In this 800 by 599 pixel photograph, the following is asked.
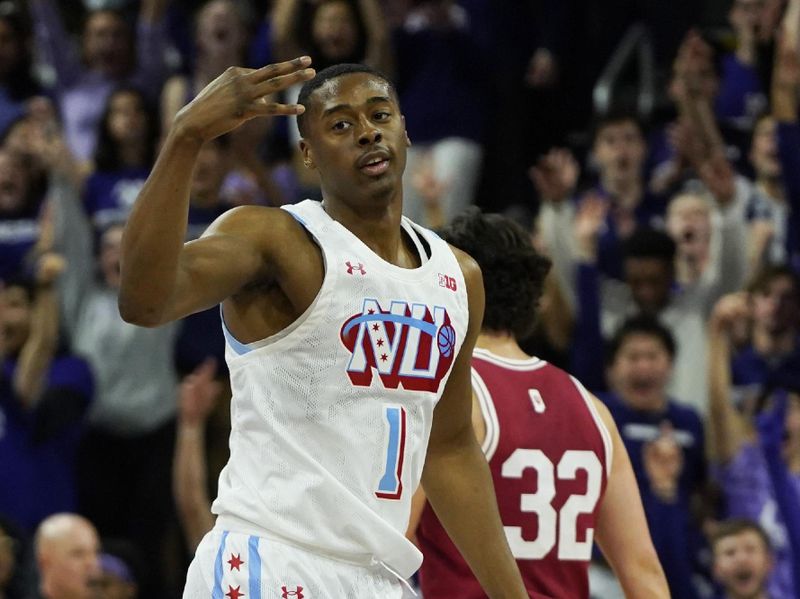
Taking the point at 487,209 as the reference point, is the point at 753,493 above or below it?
below

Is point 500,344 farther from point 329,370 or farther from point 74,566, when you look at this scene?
point 74,566

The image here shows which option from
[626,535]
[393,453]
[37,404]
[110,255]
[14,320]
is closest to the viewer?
[393,453]

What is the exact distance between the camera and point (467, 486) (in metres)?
4.14

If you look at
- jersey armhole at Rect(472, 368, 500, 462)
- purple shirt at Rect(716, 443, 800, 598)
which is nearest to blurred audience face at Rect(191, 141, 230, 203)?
purple shirt at Rect(716, 443, 800, 598)

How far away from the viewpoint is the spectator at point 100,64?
9891 millimetres

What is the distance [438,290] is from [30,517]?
15.0ft

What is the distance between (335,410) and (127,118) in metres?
5.81

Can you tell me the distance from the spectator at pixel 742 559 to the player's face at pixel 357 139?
3490 millimetres

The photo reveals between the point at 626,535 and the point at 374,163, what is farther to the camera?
the point at 626,535

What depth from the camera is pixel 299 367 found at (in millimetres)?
→ 3654

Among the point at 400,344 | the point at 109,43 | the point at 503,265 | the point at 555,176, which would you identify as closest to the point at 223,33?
the point at 109,43

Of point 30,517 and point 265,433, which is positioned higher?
point 265,433

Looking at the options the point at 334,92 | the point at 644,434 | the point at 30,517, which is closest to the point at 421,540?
the point at 334,92

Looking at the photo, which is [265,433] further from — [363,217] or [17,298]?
[17,298]
